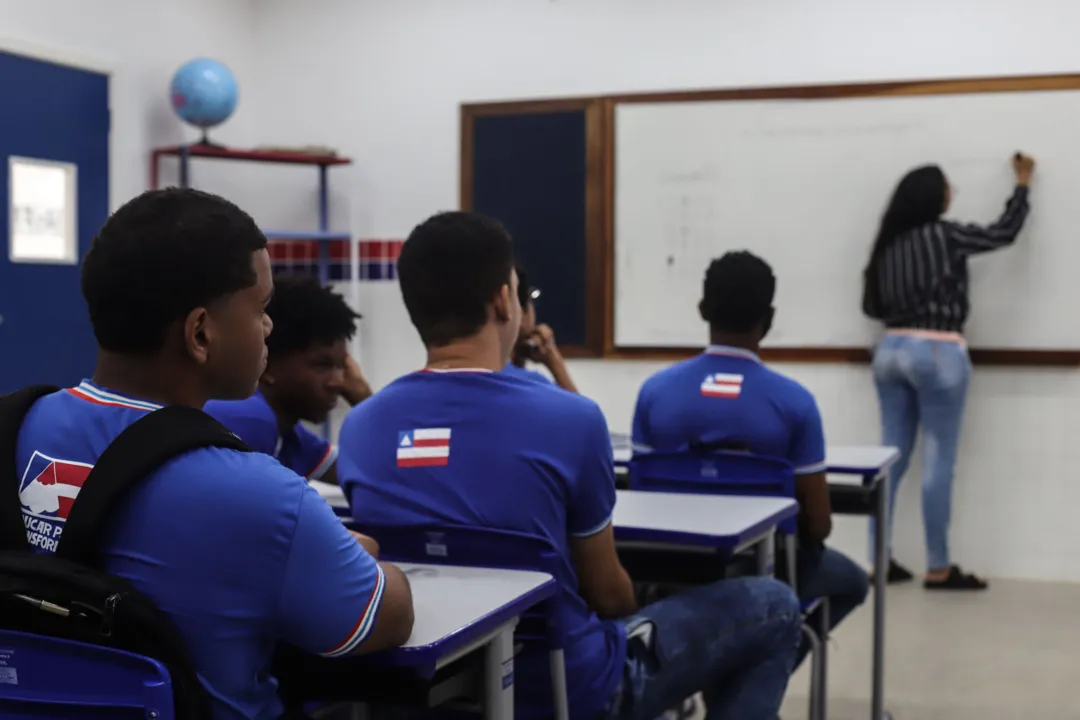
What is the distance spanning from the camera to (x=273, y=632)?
1.24 metres

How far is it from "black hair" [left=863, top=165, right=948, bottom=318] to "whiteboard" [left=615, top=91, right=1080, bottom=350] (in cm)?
17

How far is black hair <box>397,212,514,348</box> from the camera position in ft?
6.49

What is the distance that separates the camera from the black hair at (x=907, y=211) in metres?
4.94

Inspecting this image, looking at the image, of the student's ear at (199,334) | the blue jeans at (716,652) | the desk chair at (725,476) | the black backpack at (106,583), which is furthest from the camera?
the desk chair at (725,476)

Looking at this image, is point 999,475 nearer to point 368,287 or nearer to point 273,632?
point 368,287

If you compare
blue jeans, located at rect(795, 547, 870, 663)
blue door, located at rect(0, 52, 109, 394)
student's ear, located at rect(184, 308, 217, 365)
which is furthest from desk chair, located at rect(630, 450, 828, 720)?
blue door, located at rect(0, 52, 109, 394)

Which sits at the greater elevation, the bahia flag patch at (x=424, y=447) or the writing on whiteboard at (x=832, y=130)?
the writing on whiteboard at (x=832, y=130)

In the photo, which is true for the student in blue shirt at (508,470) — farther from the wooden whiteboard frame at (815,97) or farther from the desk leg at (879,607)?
the wooden whiteboard frame at (815,97)

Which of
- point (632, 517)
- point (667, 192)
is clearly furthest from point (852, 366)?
point (632, 517)

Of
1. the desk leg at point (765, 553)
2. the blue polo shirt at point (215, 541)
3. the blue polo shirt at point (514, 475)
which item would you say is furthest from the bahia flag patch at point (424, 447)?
the desk leg at point (765, 553)

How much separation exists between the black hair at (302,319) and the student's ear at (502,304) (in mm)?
525

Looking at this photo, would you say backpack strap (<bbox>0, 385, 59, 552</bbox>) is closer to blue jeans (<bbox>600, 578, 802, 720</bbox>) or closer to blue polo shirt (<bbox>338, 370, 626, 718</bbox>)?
blue polo shirt (<bbox>338, 370, 626, 718</bbox>)

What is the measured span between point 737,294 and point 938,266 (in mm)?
2386

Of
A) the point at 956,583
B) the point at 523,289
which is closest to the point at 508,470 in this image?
the point at 523,289
